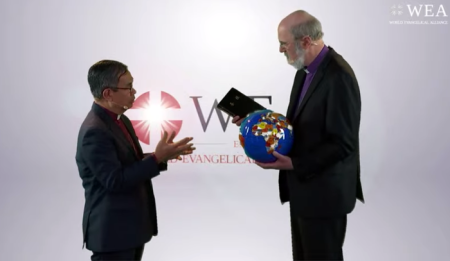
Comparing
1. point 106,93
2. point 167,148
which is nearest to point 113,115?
point 106,93

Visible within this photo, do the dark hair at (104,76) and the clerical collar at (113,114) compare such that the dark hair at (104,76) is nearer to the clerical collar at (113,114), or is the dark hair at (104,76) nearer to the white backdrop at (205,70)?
the clerical collar at (113,114)

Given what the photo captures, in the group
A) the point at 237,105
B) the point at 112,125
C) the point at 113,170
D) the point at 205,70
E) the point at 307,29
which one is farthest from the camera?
the point at 205,70

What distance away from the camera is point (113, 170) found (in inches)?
89.2

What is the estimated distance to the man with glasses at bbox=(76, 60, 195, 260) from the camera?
7.49ft

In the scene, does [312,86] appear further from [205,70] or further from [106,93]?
[205,70]

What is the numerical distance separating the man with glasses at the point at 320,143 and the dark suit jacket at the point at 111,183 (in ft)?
2.18

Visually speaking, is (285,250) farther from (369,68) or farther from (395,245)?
(369,68)

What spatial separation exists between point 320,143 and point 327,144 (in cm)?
5

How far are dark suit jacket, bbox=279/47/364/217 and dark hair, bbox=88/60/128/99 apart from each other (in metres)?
0.92

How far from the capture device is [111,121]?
2393mm

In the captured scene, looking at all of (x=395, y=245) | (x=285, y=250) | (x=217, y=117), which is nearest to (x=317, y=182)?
(x=285, y=250)

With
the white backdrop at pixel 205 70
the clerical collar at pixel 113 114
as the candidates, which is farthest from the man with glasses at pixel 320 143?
the white backdrop at pixel 205 70

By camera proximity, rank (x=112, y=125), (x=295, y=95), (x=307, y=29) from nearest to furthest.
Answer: (x=112, y=125), (x=307, y=29), (x=295, y=95)

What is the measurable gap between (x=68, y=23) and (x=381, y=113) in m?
4.55
